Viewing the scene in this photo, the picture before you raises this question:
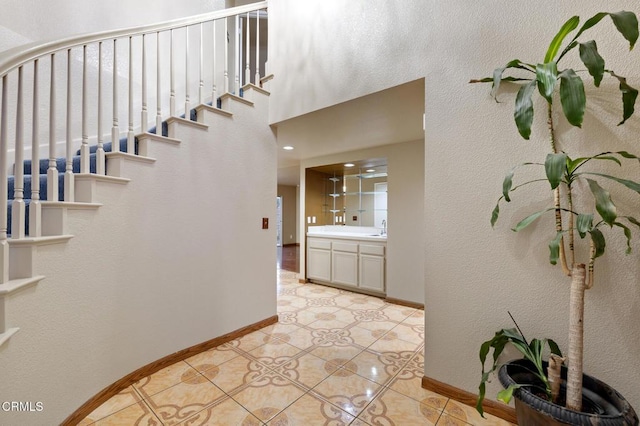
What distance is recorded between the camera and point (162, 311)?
1929 millimetres

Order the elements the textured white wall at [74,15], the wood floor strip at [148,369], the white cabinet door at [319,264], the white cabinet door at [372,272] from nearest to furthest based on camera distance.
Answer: the wood floor strip at [148,369], the textured white wall at [74,15], the white cabinet door at [372,272], the white cabinet door at [319,264]

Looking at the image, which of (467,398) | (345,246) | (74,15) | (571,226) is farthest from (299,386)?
(74,15)

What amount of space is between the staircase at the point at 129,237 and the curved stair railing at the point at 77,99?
0.03ft

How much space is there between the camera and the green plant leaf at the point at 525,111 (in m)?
1.08

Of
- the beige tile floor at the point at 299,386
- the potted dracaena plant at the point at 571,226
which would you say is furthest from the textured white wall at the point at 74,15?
the potted dracaena plant at the point at 571,226

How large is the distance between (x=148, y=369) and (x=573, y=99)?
264 centimetres

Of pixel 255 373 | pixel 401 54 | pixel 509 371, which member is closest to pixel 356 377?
pixel 255 373

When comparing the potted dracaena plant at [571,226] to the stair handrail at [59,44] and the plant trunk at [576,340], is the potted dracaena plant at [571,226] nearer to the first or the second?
the plant trunk at [576,340]

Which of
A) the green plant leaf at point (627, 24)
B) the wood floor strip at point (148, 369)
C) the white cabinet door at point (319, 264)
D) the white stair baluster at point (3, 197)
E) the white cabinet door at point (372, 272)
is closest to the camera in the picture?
the green plant leaf at point (627, 24)

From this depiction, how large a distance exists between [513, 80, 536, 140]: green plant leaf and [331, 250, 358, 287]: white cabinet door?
289cm

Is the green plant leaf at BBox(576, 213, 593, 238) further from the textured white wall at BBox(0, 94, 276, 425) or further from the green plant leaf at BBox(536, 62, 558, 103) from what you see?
the textured white wall at BBox(0, 94, 276, 425)

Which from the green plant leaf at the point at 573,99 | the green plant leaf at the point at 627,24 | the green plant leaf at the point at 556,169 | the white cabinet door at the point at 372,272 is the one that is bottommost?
the white cabinet door at the point at 372,272

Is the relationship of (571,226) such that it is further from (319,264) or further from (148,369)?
(319,264)

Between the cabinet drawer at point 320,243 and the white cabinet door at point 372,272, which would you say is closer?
the white cabinet door at point 372,272
